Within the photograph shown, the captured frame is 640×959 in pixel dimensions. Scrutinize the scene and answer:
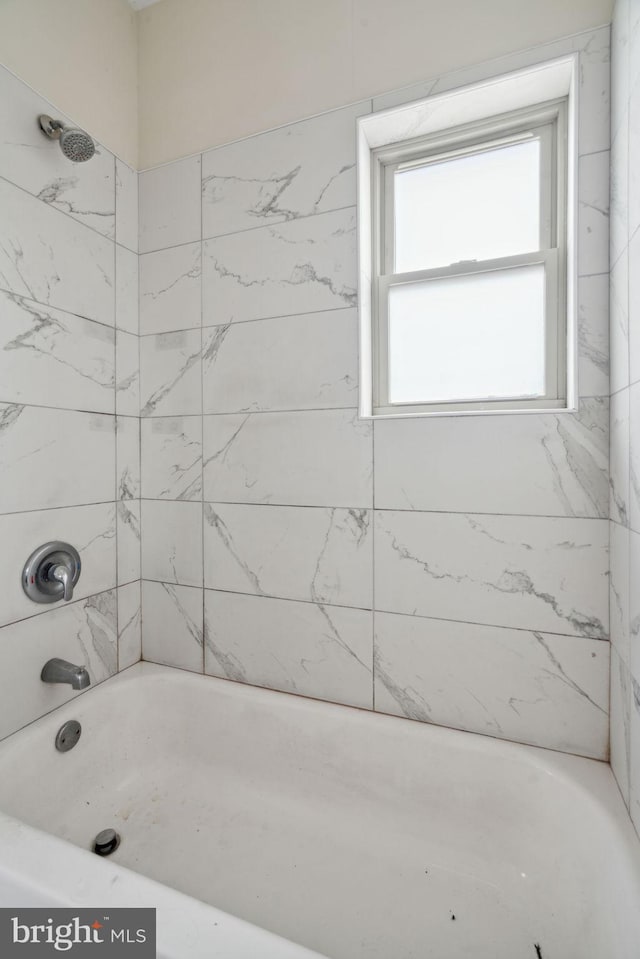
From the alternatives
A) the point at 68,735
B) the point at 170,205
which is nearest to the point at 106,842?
the point at 68,735

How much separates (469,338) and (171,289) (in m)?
1.03

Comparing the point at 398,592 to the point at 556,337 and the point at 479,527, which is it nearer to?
the point at 479,527

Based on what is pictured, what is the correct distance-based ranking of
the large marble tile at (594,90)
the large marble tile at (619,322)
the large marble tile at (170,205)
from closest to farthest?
the large marble tile at (619,322) < the large marble tile at (594,90) < the large marble tile at (170,205)

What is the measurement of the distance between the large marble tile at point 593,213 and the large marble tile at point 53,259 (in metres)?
1.42

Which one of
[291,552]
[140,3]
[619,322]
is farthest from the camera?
[140,3]

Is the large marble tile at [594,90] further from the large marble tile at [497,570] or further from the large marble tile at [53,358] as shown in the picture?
the large marble tile at [53,358]

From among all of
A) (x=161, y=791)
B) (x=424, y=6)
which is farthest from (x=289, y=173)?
(x=161, y=791)

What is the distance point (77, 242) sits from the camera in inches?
58.1

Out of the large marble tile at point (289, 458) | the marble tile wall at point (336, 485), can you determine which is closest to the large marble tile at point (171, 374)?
the marble tile wall at point (336, 485)

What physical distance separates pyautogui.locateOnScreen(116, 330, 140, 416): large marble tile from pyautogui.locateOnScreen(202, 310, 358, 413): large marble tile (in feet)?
0.94

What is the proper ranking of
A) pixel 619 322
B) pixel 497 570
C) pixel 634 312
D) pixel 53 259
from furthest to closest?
1. pixel 53 259
2. pixel 497 570
3. pixel 619 322
4. pixel 634 312

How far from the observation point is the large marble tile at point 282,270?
1.41 metres

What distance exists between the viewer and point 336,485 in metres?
1.43

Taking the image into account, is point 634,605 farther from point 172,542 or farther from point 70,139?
point 70,139
